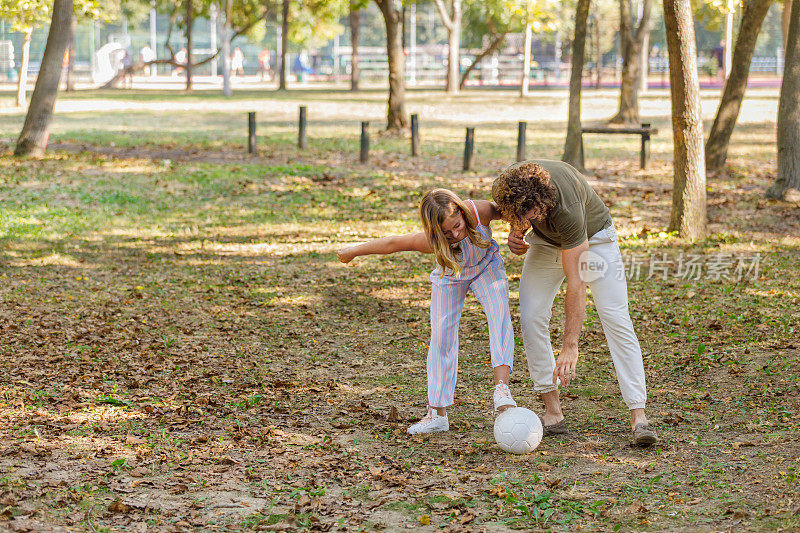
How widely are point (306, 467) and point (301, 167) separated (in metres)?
11.7

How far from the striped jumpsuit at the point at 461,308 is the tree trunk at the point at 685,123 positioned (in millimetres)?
5454

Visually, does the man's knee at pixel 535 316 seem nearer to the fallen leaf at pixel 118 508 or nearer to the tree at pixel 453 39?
the fallen leaf at pixel 118 508

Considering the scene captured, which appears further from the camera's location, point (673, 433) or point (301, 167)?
point (301, 167)

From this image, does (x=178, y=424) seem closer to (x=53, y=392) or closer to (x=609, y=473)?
(x=53, y=392)

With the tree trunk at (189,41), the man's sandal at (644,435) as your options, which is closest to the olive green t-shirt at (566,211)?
the man's sandal at (644,435)

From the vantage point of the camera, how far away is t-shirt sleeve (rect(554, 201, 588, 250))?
15.4 ft

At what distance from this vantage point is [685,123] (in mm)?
10055

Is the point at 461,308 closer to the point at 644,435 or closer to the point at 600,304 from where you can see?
the point at 600,304

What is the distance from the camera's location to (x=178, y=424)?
571 cm

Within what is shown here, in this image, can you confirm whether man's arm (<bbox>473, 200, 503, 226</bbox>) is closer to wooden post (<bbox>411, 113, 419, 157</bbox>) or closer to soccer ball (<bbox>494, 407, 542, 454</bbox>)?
soccer ball (<bbox>494, 407, 542, 454</bbox>)

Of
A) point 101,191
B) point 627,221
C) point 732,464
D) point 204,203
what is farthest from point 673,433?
point 101,191

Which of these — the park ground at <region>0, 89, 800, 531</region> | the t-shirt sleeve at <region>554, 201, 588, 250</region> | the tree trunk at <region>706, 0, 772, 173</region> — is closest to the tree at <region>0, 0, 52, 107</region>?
the park ground at <region>0, 89, 800, 531</region>

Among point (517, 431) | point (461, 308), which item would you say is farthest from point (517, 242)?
point (517, 431)

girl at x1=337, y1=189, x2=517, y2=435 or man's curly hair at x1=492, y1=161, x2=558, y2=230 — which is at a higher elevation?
man's curly hair at x1=492, y1=161, x2=558, y2=230
